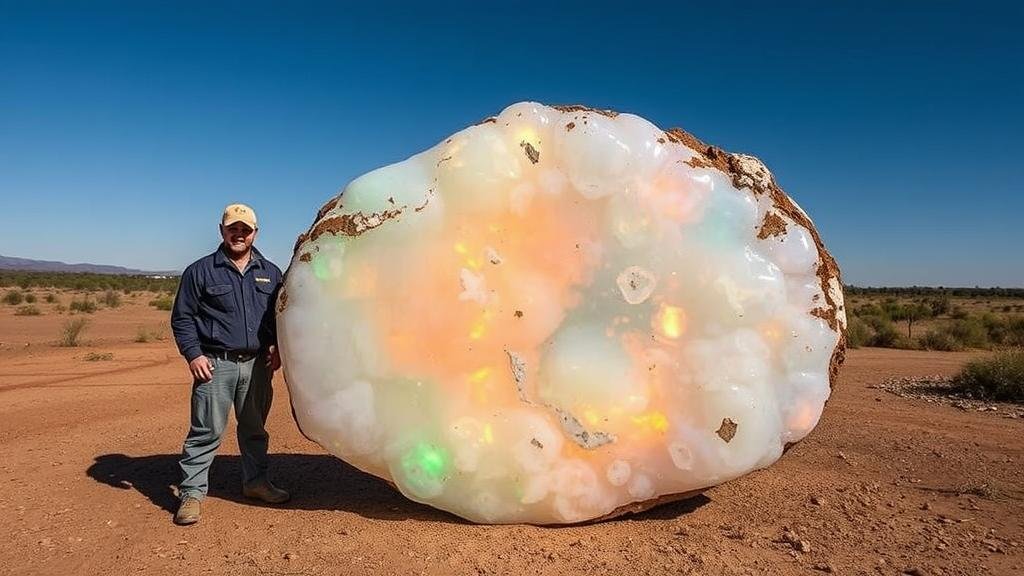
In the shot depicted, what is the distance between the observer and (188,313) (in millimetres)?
4758

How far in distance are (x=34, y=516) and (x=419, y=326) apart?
3.04 meters

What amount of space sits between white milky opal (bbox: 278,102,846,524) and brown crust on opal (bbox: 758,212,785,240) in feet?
0.04

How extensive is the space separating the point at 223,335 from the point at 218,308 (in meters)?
0.19

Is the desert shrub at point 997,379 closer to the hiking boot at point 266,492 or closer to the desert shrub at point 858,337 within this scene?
the desert shrub at point 858,337

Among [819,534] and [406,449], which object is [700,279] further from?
[406,449]

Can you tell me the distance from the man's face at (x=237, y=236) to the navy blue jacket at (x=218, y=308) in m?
0.09

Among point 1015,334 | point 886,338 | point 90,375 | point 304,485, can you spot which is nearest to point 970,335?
point 886,338

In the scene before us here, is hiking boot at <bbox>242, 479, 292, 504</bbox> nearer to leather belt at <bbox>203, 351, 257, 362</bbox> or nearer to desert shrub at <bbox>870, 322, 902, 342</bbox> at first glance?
leather belt at <bbox>203, 351, 257, 362</bbox>

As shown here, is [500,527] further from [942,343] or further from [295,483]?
[942,343]

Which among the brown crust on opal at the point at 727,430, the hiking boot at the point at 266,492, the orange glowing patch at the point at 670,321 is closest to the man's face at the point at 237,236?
the hiking boot at the point at 266,492

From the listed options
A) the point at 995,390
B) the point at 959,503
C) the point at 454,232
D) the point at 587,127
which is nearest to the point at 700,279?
the point at 587,127

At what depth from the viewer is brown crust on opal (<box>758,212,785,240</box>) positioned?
171 inches

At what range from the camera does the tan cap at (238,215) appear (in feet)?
15.8

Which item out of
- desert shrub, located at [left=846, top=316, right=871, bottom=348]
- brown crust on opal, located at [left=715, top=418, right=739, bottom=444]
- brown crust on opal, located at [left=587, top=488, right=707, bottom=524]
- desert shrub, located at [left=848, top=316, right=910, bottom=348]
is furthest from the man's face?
desert shrub, located at [left=848, top=316, right=910, bottom=348]
